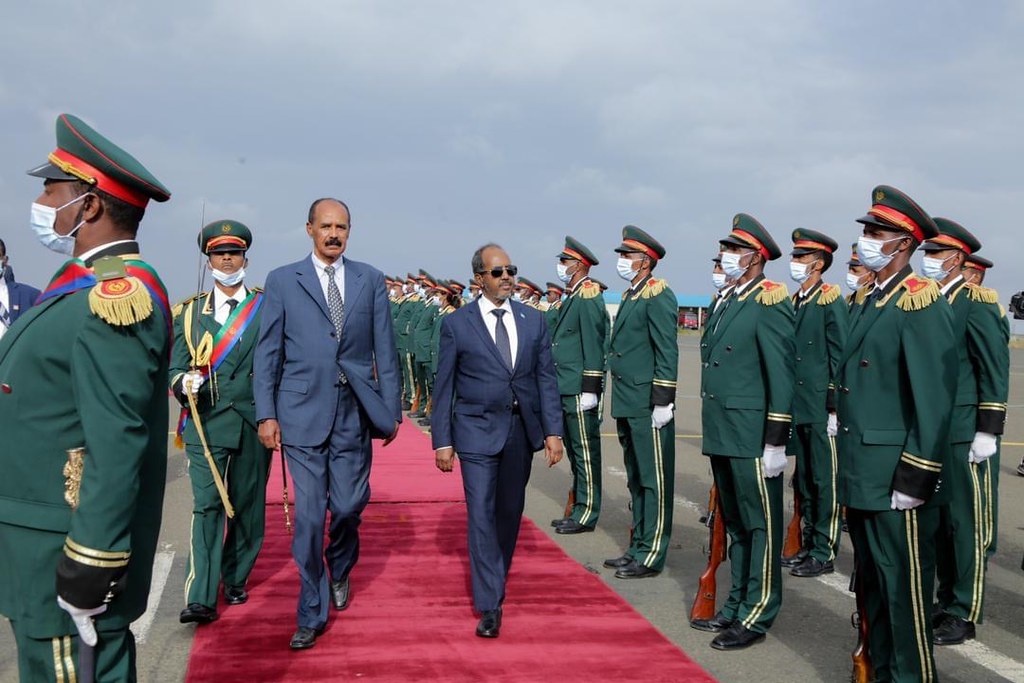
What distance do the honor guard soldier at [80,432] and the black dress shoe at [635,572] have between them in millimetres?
4263

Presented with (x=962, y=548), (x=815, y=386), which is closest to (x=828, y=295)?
(x=815, y=386)

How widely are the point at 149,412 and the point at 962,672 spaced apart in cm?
413

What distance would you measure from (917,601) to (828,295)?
3.79m

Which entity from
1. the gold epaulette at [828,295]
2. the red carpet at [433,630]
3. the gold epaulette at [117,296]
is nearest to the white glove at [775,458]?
the red carpet at [433,630]

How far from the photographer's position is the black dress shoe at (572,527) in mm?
7750

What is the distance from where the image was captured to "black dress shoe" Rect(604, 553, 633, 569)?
662 cm

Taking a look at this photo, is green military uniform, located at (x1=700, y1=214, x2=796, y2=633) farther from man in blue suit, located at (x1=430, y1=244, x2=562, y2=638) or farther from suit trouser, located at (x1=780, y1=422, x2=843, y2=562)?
suit trouser, located at (x1=780, y1=422, x2=843, y2=562)

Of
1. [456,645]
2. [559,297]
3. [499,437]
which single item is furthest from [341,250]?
[559,297]

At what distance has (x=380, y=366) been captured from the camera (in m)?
5.27

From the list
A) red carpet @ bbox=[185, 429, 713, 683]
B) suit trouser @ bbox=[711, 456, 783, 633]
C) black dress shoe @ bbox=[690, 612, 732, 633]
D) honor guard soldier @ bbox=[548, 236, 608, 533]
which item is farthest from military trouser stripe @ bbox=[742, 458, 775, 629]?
honor guard soldier @ bbox=[548, 236, 608, 533]

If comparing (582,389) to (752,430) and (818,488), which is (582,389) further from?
(752,430)

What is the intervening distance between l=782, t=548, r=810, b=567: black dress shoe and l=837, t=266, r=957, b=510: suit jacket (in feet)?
9.13

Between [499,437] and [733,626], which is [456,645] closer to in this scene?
[499,437]

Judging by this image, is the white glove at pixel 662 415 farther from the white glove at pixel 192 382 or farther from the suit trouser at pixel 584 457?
the white glove at pixel 192 382
